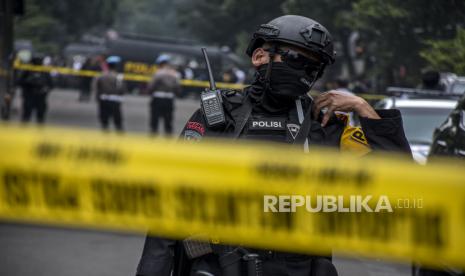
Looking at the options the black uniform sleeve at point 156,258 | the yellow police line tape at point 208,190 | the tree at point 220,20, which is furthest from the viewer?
the tree at point 220,20

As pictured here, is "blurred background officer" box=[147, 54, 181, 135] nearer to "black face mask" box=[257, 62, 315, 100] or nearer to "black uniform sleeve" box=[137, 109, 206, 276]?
"black face mask" box=[257, 62, 315, 100]

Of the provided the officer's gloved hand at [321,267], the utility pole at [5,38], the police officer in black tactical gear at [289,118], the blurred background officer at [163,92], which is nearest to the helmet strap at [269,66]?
the police officer in black tactical gear at [289,118]

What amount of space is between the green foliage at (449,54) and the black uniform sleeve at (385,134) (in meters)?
8.55

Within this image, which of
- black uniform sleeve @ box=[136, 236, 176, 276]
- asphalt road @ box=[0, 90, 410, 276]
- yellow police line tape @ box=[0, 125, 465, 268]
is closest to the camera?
yellow police line tape @ box=[0, 125, 465, 268]

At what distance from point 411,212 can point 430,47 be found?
12.8m

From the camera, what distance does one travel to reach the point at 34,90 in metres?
17.6

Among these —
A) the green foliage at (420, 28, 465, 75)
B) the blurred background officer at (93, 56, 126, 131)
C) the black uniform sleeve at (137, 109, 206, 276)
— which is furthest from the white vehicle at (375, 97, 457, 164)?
the black uniform sleeve at (137, 109, 206, 276)

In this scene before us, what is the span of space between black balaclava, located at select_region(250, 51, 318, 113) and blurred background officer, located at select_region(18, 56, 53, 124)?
46.8ft

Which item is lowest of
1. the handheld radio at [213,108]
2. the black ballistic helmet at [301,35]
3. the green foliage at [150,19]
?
the handheld radio at [213,108]

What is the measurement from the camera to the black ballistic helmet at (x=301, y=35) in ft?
11.4

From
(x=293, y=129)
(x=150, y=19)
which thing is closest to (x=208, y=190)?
(x=293, y=129)

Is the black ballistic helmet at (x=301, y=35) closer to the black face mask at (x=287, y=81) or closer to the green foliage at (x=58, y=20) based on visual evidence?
the black face mask at (x=287, y=81)

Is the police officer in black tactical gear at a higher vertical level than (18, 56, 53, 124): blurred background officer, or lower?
higher

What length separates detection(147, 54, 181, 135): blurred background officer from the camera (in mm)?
17031
